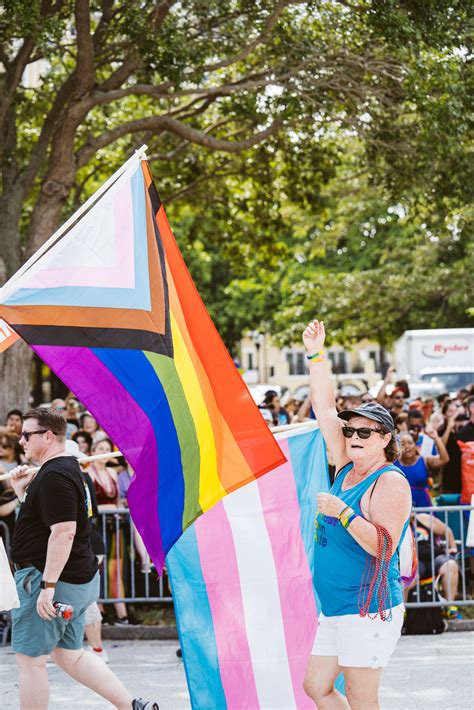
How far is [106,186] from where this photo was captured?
17.7 feet

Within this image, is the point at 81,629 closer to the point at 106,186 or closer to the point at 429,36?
the point at 106,186

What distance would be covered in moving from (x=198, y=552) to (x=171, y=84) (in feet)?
31.2

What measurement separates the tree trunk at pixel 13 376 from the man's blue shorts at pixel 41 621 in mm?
8553

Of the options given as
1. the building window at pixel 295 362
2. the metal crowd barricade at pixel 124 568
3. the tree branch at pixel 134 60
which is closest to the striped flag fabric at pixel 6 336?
the metal crowd barricade at pixel 124 568

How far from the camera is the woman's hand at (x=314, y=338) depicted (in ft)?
17.7

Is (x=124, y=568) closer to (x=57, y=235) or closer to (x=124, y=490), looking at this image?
(x=124, y=490)

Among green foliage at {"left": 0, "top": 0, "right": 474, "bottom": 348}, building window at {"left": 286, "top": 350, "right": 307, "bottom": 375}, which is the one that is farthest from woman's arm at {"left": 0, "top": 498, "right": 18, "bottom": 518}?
building window at {"left": 286, "top": 350, "right": 307, "bottom": 375}

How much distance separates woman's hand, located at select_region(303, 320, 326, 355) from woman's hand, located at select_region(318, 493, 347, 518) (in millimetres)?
941

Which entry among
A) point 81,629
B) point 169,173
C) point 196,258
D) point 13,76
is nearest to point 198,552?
point 81,629

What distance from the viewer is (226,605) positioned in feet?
18.6

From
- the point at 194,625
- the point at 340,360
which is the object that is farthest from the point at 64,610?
the point at 340,360

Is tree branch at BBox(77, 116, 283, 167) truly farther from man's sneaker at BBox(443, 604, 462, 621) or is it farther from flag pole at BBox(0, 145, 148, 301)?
flag pole at BBox(0, 145, 148, 301)

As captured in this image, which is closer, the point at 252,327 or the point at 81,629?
the point at 81,629

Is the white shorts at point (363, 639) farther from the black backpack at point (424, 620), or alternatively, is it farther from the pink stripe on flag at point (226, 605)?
the black backpack at point (424, 620)
